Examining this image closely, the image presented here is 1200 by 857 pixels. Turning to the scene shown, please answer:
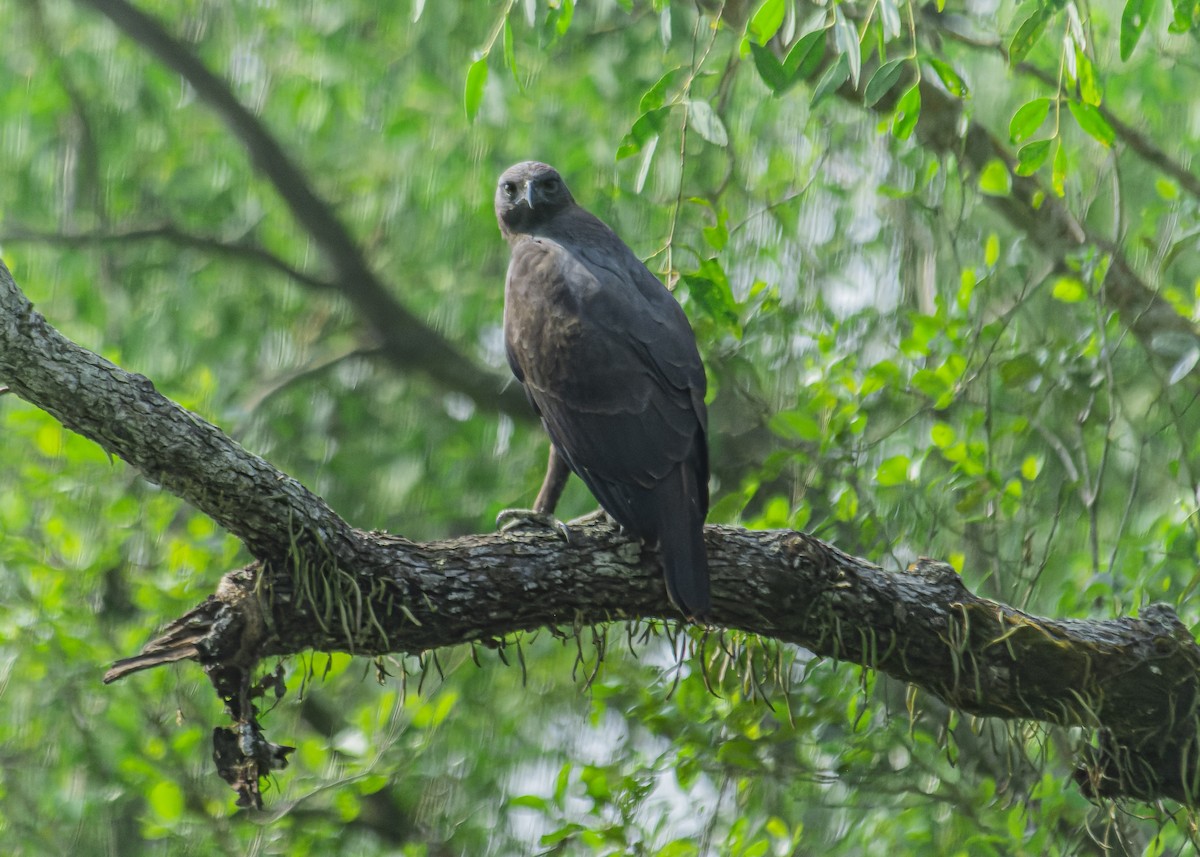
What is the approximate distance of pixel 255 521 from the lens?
2.65 meters

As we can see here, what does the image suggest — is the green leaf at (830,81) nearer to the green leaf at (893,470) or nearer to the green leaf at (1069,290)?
the green leaf at (893,470)

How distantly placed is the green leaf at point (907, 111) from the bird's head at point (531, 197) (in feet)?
5.39

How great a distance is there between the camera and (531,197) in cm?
430

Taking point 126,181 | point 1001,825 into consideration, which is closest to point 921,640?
point 1001,825

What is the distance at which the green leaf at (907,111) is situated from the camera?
285 centimetres

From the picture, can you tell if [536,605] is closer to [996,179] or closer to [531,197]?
[531,197]

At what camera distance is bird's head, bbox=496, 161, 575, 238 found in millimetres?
4348

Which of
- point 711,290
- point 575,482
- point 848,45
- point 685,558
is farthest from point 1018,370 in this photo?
point 575,482

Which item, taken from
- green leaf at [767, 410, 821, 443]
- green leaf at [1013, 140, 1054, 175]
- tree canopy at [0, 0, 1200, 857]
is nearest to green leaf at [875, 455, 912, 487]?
tree canopy at [0, 0, 1200, 857]

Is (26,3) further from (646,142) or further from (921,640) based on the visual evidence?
(921,640)

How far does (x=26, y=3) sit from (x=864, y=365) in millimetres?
5324

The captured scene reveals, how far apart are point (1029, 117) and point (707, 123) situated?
2.89ft

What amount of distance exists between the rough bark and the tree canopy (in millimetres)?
10

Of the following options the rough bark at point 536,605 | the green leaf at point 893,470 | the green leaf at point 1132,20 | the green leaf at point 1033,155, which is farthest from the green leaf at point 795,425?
the green leaf at point 1132,20
